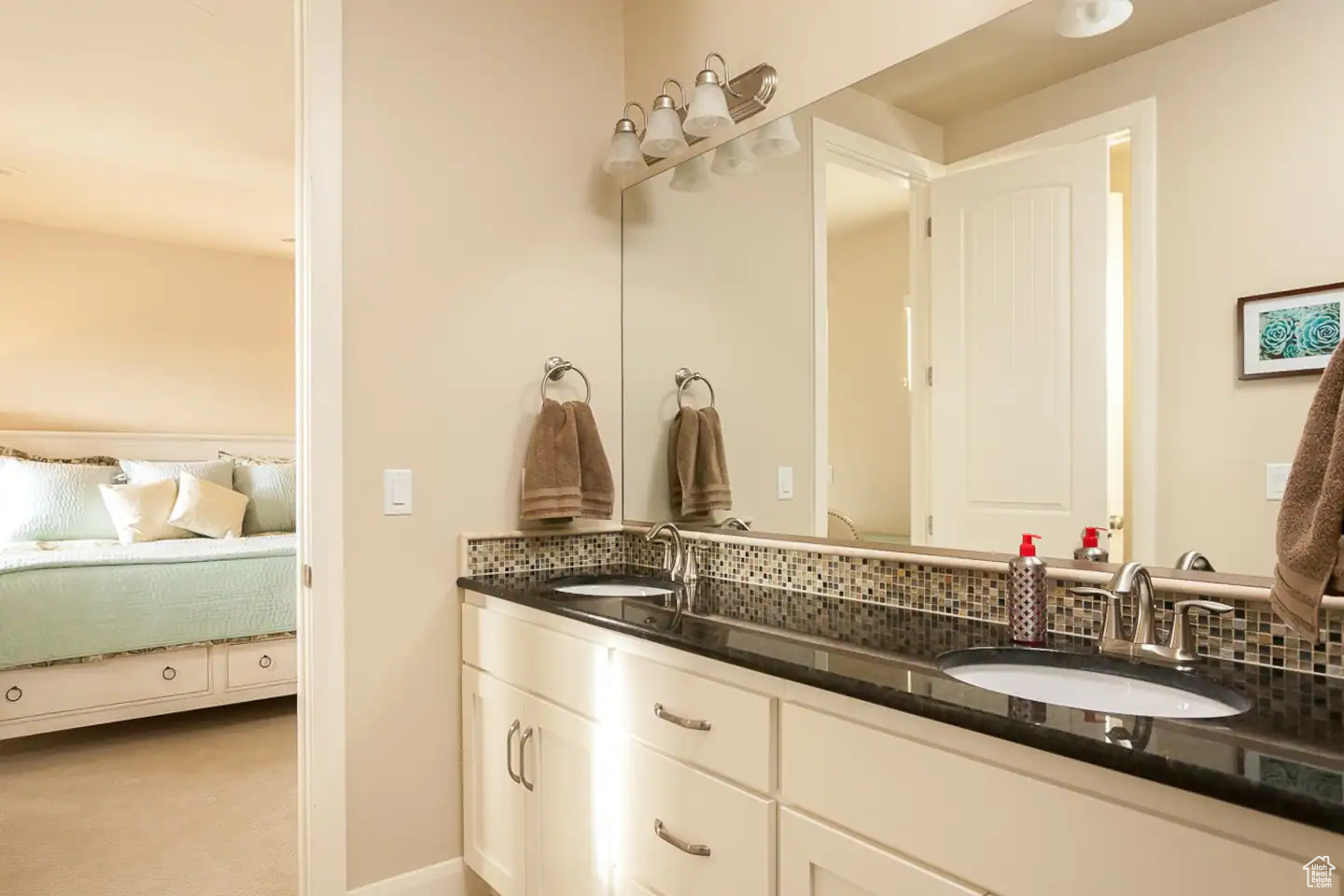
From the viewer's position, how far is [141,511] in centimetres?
426

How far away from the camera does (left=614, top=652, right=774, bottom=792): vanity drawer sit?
1.27m

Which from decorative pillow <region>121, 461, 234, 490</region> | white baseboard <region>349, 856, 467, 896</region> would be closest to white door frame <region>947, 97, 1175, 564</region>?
white baseboard <region>349, 856, 467, 896</region>

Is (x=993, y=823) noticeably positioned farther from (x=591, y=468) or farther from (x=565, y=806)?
(x=591, y=468)

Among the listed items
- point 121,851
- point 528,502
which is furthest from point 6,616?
point 528,502

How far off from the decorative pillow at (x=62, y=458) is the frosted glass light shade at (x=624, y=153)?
3957 mm

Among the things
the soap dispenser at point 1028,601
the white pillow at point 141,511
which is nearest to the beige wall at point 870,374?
the soap dispenser at point 1028,601

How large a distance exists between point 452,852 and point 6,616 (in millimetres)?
2315

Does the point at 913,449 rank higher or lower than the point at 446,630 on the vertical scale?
higher

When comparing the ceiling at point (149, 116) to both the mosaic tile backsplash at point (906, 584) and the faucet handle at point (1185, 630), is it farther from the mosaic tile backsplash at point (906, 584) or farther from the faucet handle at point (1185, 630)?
the faucet handle at point (1185, 630)

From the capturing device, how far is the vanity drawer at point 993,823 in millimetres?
799

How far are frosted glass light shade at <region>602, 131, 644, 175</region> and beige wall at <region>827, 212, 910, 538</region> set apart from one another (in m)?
0.61

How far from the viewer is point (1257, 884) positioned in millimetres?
754

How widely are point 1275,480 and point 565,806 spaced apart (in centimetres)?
142

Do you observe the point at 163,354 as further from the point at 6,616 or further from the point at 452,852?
the point at 452,852
